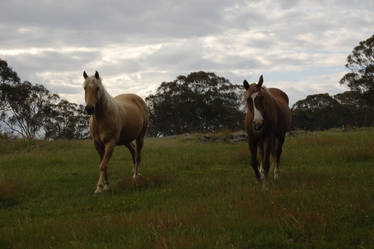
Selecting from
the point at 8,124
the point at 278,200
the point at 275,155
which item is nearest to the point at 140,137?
the point at 275,155

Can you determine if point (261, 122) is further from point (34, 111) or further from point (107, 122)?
point (34, 111)

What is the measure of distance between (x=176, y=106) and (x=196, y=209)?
40.7 metres

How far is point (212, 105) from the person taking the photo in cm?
4541

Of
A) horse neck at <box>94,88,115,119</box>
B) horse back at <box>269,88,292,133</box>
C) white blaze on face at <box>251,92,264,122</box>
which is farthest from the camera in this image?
horse back at <box>269,88,292,133</box>

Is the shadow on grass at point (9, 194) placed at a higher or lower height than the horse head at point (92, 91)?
lower

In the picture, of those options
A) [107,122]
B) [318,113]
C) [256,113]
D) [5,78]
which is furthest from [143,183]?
[318,113]

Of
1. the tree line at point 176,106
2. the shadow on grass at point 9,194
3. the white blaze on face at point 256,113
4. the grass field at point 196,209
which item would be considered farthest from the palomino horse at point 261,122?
the tree line at point 176,106

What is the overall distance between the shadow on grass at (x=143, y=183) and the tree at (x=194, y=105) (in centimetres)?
3674

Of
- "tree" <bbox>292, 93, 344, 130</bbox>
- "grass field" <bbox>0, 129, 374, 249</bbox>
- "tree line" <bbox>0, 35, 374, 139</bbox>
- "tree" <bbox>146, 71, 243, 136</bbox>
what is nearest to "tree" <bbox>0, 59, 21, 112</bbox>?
"tree line" <bbox>0, 35, 374, 139</bbox>

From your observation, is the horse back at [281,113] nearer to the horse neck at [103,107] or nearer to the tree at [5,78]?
the horse neck at [103,107]

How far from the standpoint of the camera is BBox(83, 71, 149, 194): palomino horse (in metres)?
8.38

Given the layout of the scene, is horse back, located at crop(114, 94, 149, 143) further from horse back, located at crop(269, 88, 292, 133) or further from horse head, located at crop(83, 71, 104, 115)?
horse back, located at crop(269, 88, 292, 133)

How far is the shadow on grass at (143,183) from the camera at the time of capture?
8406 millimetres

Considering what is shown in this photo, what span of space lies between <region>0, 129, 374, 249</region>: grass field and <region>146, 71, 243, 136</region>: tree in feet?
112
